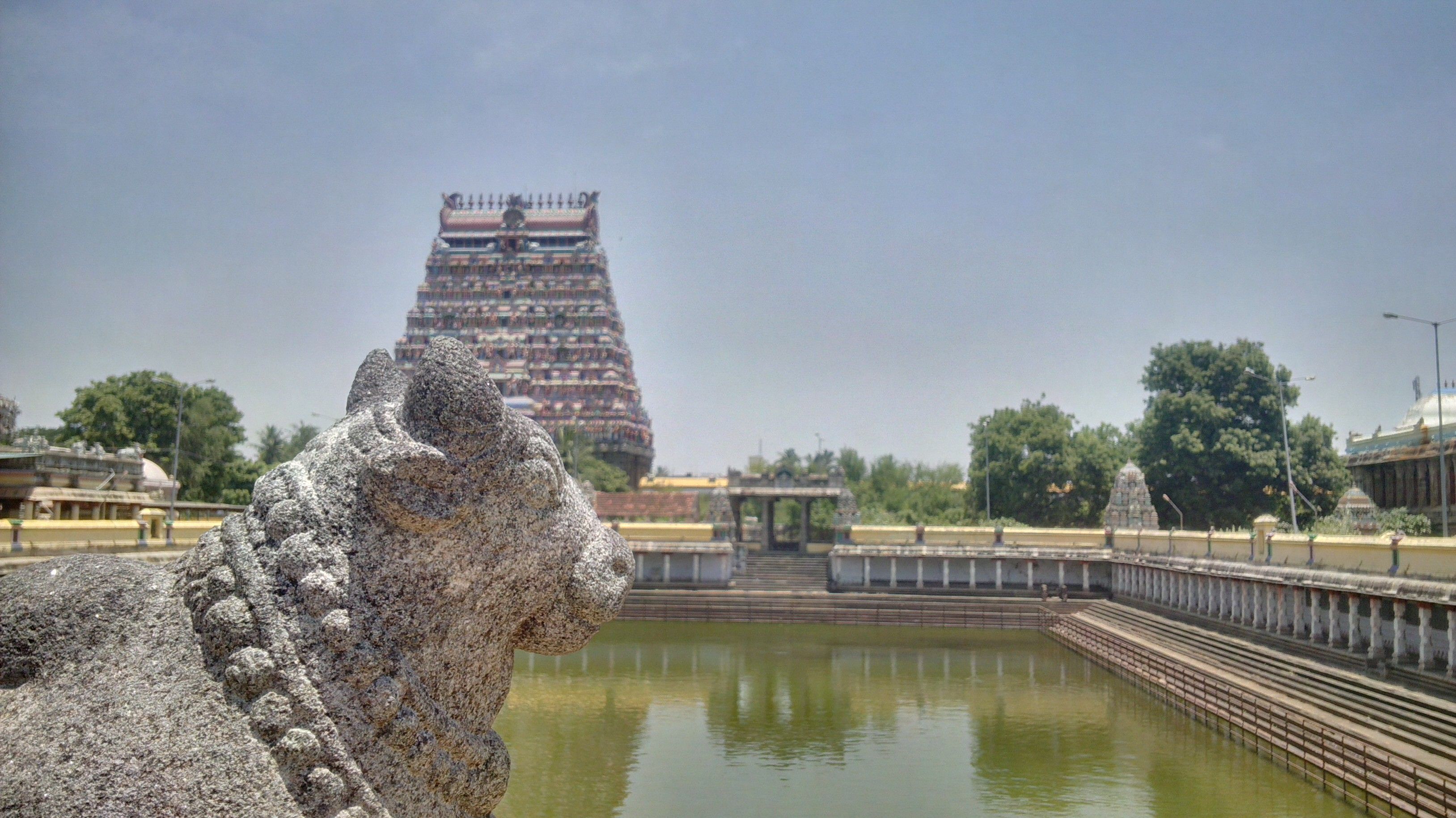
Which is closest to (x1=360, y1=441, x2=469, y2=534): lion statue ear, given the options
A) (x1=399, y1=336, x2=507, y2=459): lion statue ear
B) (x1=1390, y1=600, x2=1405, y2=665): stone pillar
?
(x1=399, y1=336, x2=507, y2=459): lion statue ear

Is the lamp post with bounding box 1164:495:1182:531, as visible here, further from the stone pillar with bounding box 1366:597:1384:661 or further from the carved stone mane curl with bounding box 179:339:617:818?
the carved stone mane curl with bounding box 179:339:617:818

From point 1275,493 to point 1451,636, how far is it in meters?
36.1

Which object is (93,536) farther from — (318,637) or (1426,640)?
(1426,640)

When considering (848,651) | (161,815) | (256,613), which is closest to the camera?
(161,815)

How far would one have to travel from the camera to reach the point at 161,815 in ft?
15.2

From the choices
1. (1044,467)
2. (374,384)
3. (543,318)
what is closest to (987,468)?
(1044,467)

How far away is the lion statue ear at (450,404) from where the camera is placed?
5.28 metres

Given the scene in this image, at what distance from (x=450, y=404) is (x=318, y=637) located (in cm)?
121

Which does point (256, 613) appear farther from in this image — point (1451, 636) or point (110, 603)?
point (1451, 636)

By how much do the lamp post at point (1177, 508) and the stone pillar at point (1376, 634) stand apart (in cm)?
2833

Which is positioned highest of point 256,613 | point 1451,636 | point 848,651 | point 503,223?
point 503,223

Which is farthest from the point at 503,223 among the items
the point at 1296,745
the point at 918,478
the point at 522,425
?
the point at 522,425

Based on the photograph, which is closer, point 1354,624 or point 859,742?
point 859,742

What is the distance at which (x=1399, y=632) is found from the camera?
19016mm
